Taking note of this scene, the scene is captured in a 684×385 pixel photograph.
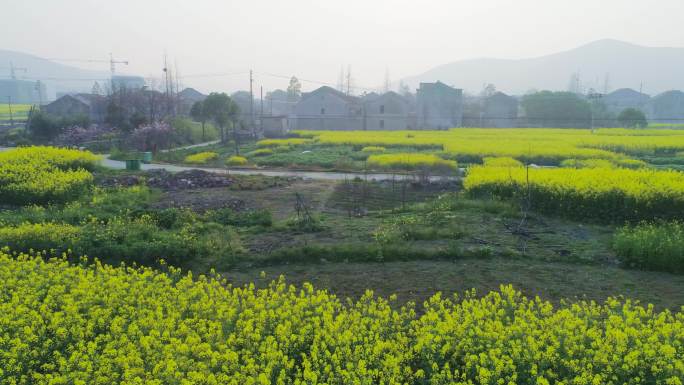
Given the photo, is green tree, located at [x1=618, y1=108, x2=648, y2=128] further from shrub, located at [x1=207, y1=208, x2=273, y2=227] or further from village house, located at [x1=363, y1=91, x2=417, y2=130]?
shrub, located at [x1=207, y1=208, x2=273, y2=227]

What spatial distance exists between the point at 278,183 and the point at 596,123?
58.9 meters

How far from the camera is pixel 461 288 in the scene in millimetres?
7902

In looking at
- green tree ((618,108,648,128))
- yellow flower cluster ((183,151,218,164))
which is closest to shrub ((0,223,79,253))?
yellow flower cluster ((183,151,218,164))

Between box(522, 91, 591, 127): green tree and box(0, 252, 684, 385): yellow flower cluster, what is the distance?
6090 centimetres

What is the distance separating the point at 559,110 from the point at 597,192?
5936 cm

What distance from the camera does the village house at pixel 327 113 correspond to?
57656 millimetres

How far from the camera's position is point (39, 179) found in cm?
1498

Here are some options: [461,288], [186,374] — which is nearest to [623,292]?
[461,288]

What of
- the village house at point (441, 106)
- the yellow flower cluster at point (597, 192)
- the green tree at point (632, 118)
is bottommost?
the yellow flower cluster at point (597, 192)

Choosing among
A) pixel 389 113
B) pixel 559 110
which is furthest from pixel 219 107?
pixel 559 110

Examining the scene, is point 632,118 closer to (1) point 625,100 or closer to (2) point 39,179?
(1) point 625,100

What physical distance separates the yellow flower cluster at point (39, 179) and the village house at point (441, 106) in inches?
1932

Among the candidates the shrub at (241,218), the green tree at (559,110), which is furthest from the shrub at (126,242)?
the green tree at (559,110)

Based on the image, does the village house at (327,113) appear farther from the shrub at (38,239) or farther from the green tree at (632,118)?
the shrub at (38,239)
